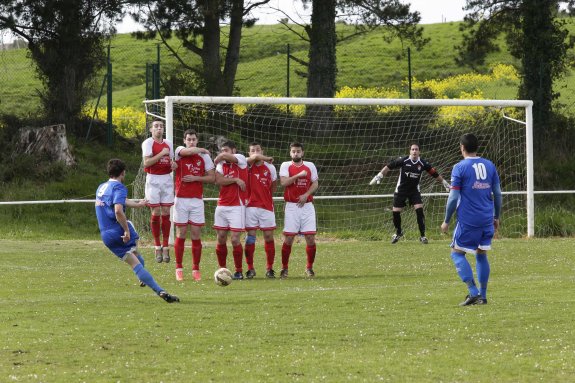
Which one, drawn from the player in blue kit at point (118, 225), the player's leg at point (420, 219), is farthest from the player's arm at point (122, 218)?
the player's leg at point (420, 219)

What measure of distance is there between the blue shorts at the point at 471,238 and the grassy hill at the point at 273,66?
66.1 feet

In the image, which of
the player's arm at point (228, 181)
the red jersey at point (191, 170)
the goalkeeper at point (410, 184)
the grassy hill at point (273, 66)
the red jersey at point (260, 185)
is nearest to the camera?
the player's arm at point (228, 181)

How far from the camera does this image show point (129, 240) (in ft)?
42.1

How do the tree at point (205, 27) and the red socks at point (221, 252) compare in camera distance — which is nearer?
the red socks at point (221, 252)

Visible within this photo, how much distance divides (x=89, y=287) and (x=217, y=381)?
710 centimetres

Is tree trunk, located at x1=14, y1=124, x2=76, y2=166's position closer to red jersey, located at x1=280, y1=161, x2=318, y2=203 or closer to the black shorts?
the black shorts

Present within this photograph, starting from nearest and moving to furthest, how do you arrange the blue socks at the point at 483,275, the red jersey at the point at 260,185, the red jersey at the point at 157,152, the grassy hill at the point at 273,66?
the blue socks at the point at 483,275 → the red jersey at the point at 260,185 → the red jersey at the point at 157,152 → the grassy hill at the point at 273,66

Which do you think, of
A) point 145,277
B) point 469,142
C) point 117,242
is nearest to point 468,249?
point 469,142

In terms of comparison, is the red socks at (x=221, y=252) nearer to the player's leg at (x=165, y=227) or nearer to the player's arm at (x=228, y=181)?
the player's arm at (x=228, y=181)

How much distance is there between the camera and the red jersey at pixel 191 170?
53.1 ft

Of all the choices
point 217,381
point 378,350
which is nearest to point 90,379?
point 217,381

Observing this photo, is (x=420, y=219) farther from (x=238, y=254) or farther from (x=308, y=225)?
(x=238, y=254)

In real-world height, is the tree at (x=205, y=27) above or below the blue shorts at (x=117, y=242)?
above

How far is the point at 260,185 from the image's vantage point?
16.3m
